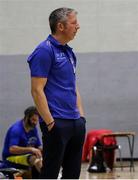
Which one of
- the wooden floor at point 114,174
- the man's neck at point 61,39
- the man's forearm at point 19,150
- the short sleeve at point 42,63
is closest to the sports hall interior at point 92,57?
the wooden floor at point 114,174

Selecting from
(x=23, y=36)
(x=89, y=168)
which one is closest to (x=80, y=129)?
(x=89, y=168)

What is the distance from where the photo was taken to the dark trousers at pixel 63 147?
436 centimetres

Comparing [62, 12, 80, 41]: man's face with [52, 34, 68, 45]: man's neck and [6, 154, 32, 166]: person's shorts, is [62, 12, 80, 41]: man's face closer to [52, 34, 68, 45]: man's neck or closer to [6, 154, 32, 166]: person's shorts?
[52, 34, 68, 45]: man's neck

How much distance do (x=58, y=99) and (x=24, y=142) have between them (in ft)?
13.3

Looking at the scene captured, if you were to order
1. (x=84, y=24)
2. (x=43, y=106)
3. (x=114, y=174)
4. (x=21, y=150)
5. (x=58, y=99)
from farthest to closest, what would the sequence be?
(x=84, y=24), (x=114, y=174), (x=21, y=150), (x=58, y=99), (x=43, y=106)

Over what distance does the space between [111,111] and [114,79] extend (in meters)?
0.69

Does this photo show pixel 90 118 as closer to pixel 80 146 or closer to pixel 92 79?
pixel 92 79

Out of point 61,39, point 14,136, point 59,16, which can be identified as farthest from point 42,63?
point 14,136

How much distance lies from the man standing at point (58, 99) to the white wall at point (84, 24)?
7969 mm

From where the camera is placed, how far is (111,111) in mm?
12703

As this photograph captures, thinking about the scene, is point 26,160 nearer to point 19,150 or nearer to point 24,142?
point 19,150

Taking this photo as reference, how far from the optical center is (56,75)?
445cm

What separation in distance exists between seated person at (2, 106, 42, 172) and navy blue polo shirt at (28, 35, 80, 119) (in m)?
3.70

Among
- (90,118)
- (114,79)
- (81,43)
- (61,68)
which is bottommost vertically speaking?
(90,118)
